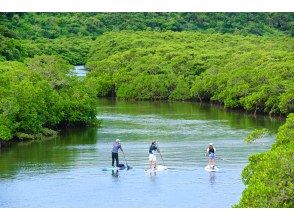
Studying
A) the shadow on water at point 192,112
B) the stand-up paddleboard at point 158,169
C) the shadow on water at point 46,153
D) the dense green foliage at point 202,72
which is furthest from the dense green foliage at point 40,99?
the stand-up paddleboard at point 158,169

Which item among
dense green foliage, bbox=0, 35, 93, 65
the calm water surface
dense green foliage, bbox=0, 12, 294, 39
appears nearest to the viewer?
the calm water surface

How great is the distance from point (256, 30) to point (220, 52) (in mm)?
41251

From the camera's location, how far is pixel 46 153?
37781 millimetres

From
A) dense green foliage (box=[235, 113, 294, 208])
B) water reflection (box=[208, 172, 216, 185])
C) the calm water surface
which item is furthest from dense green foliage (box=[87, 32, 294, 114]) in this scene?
dense green foliage (box=[235, 113, 294, 208])

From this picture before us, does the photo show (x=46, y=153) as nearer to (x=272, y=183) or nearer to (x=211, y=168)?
(x=211, y=168)

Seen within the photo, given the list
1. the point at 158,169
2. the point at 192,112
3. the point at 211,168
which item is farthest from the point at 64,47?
the point at 211,168

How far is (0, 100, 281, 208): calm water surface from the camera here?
2559cm

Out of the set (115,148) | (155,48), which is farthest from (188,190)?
(155,48)

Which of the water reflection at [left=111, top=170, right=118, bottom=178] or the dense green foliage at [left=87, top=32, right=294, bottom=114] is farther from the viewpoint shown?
the dense green foliage at [left=87, top=32, right=294, bottom=114]

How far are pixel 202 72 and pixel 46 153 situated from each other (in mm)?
44735

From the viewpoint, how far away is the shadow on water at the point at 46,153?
32.8 metres

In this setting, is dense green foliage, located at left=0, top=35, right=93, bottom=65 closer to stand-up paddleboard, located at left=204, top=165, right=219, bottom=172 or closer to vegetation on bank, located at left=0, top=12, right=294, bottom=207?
vegetation on bank, located at left=0, top=12, right=294, bottom=207

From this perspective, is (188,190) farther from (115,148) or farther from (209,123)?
(209,123)

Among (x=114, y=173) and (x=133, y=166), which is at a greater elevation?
(x=133, y=166)
